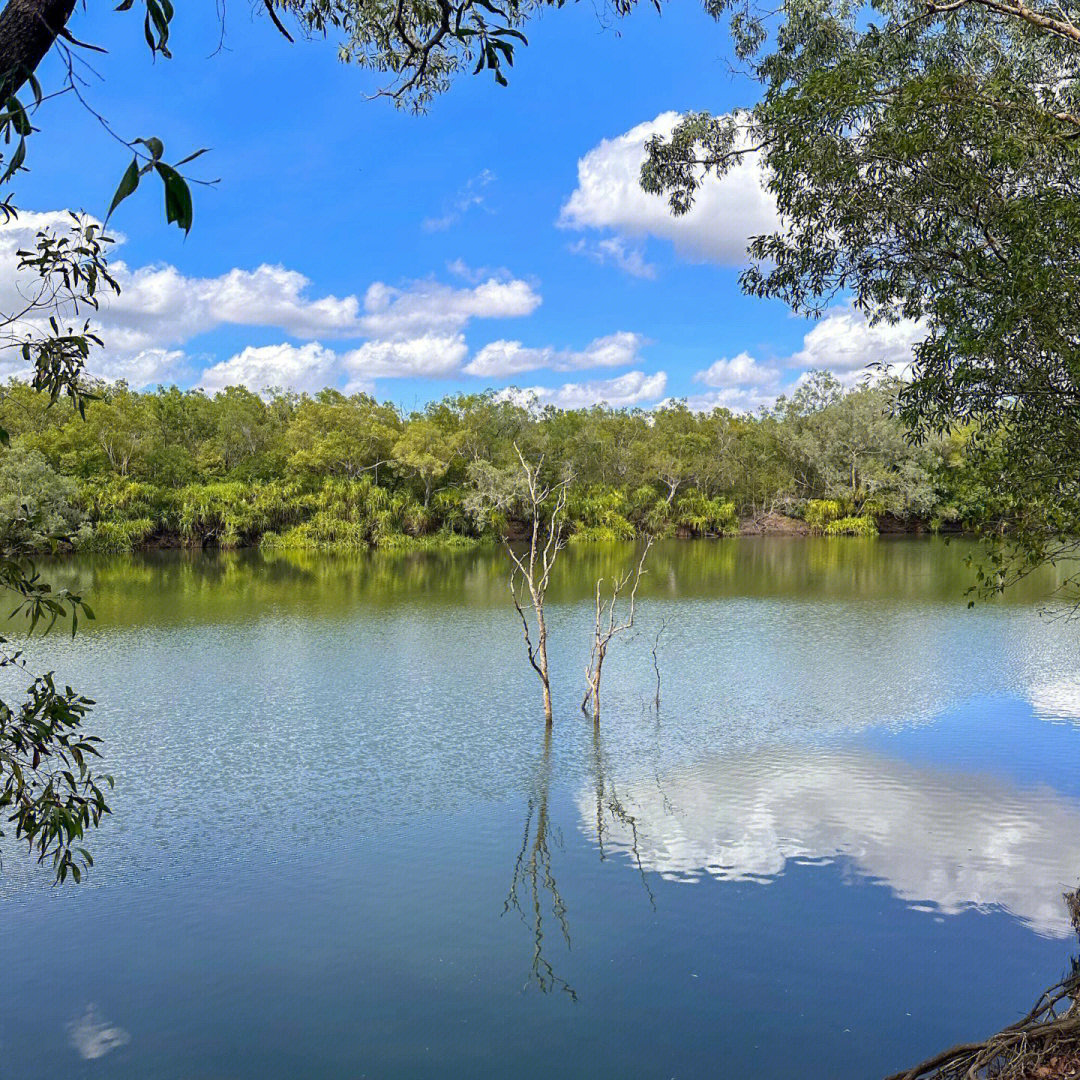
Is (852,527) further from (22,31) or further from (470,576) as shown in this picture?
(22,31)

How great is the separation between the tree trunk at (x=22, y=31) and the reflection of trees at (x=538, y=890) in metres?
5.63

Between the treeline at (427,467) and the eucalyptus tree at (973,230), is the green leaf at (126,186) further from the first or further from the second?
the treeline at (427,467)

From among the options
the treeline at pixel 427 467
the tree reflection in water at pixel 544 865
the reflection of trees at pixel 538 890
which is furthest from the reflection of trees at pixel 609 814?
the treeline at pixel 427 467

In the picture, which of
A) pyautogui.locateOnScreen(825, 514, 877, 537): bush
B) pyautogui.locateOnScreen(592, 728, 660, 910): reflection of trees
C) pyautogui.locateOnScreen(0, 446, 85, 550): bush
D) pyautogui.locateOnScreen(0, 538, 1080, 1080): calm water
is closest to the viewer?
pyautogui.locateOnScreen(0, 538, 1080, 1080): calm water

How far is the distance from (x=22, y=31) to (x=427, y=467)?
40.8 metres

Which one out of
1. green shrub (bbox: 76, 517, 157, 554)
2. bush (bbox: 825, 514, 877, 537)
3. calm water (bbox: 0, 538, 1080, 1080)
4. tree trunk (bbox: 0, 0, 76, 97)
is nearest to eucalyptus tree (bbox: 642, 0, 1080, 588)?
calm water (bbox: 0, 538, 1080, 1080)

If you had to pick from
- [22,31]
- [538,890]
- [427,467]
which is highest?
[427,467]

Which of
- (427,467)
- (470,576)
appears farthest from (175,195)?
(427,467)

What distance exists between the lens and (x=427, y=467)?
43062mm

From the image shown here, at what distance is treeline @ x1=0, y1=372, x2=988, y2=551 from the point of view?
1567 inches

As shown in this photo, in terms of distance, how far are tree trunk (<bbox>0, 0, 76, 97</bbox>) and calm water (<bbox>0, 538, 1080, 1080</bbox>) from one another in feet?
16.5

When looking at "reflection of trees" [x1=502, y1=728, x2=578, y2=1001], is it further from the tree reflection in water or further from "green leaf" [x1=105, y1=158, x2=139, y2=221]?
"green leaf" [x1=105, y1=158, x2=139, y2=221]

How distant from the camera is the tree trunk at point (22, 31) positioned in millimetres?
2426

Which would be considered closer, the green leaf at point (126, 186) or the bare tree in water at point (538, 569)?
the green leaf at point (126, 186)
